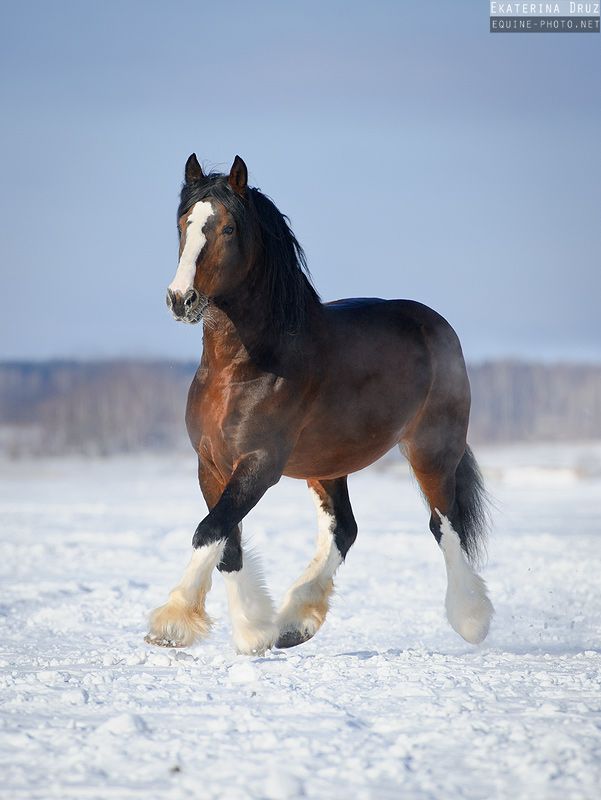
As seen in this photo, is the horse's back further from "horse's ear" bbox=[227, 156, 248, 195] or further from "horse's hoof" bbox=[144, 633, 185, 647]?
"horse's hoof" bbox=[144, 633, 185, 647]

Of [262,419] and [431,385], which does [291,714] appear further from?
[431,385]

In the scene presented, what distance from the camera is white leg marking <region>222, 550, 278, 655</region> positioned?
5.53 meters

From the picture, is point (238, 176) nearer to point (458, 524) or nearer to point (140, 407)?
point (458, 524)

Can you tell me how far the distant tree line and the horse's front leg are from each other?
3764 centimetres

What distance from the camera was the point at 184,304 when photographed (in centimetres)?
497

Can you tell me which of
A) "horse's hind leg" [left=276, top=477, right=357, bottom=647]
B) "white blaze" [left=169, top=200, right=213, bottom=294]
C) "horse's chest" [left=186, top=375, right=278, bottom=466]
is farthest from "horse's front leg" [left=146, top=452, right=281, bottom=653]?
"white blaze" [left=169, top=200, right=213, bottom=294]

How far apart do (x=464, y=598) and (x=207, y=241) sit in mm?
2717

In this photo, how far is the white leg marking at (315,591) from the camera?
6125mm

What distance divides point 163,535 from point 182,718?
36.9ft

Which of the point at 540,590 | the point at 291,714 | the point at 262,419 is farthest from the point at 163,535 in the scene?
the point at 291,714

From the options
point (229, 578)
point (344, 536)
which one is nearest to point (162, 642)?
point (229, 578)

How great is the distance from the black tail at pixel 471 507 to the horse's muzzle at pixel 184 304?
8.46 ft

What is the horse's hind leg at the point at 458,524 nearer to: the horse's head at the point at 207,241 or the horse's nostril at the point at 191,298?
the horse's head at the point at 207,241

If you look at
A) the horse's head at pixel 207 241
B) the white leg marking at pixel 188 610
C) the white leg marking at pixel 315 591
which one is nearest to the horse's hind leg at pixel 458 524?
the white leg marking at pixel 315 591
